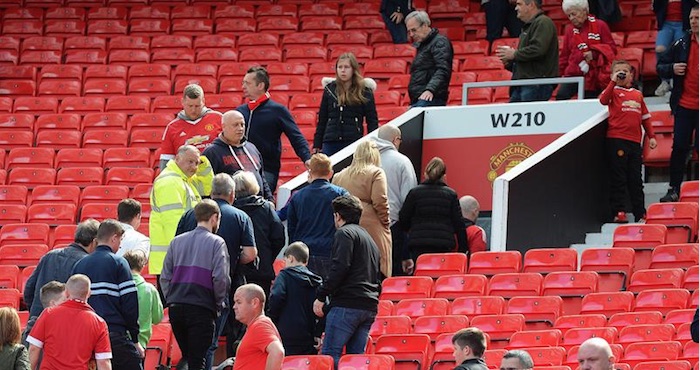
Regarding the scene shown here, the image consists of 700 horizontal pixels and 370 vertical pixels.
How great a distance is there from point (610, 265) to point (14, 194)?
19.7ft

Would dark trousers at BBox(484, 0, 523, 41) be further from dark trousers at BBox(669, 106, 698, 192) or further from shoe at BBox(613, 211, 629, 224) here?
shoe at BBox(613, 211, 629, 224)

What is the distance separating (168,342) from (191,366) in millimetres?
825

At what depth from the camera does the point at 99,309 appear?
10.8m

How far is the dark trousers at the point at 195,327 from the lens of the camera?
11.0 m

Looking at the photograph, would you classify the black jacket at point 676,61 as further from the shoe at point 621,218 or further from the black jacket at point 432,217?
the black jacket at point 432,217

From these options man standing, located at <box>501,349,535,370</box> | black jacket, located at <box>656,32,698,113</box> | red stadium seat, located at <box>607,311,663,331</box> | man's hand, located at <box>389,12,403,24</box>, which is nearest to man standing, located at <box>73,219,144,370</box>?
man standing, located at <box>501,349,535,370</box>

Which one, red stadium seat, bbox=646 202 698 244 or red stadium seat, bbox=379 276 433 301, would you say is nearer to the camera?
red stadium seat, bbox=379 276 433 301

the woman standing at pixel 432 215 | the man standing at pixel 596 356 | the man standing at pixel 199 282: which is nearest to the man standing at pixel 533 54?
the woman standing at pixel 432 215

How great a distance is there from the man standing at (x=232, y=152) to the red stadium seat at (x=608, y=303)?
256cm

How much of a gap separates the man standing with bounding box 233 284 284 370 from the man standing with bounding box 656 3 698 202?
5506 millimetres

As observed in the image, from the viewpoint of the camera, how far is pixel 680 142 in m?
14.6

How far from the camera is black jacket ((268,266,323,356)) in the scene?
37.1 feet

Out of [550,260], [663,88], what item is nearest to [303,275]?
[550,260]

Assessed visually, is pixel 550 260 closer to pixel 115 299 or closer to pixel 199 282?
pixel 199 282
